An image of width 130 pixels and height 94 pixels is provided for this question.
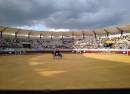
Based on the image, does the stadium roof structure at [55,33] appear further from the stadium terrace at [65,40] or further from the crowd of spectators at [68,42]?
the crowd of spectators at [68,42]

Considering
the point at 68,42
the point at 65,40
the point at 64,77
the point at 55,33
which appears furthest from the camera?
the point at 65,40

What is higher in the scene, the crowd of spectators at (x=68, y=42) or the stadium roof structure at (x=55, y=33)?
the stadium roof structure at (x=55, y=33)

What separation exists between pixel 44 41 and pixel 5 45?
53.5ft

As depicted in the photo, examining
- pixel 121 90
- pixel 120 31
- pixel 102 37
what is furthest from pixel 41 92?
pixel 102 37

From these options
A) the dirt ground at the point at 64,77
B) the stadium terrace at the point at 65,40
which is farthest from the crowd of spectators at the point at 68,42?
the dirt ground at the point at 64,77

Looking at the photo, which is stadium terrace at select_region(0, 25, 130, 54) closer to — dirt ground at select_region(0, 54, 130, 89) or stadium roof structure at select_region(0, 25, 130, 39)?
stadium roof structure at select_region(0, 25, 130, 39)

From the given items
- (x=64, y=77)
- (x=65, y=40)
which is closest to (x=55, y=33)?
(x=65, y=40)

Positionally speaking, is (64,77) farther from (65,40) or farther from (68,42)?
(65,40)

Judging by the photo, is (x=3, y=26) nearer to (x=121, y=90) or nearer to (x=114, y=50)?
(x=114, y=50)

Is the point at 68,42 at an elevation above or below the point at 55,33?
below

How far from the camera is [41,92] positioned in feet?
19.7

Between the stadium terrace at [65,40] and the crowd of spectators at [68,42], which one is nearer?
the stadium terrace at [65,40]

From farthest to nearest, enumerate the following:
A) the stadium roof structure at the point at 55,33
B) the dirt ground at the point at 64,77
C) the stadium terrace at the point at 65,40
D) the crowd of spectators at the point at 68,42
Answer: the stadium roof structure at the point at 55,33, the crowd of spectators at the point at 68,42, the stadium terrace at the point at 65,40, the dirt ground at the point at 64,77

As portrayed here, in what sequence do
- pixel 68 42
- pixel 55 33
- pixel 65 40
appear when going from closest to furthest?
pixel 55 33 → pixel 68 42 → pixel 65 40
